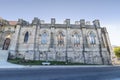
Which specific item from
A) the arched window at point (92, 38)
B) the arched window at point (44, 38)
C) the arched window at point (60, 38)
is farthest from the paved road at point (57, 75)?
the arched window at point (92, 38)

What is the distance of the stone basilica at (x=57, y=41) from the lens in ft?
97.6

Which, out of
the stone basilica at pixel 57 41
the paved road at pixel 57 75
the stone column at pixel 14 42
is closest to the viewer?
the paved road at pixel 57 75

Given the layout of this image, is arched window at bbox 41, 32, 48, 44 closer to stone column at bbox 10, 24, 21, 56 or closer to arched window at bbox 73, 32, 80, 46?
stone column at bbox 10, 24, 21, 56

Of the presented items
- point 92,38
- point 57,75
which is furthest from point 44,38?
point 57,75

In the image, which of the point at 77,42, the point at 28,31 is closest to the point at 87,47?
the point at 77,42

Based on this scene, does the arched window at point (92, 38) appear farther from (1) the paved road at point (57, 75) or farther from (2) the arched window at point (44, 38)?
(1) the paved road at point (57, 75)

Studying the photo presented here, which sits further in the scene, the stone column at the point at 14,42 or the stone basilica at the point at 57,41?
the stone column at the point at 14,42

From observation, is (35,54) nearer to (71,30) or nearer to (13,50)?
(13,50)

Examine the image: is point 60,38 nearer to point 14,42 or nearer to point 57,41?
point 57,41

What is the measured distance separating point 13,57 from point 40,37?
9.38 metres

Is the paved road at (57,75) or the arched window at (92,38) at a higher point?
the arched window at (92,38)

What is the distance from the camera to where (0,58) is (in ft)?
85.3

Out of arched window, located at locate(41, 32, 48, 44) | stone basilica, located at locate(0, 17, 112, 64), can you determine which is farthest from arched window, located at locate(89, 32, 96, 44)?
arched window, located at locate(41, 32, 48, 44)

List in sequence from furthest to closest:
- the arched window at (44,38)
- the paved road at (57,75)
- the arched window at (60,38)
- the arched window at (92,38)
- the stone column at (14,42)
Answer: the arched window at (92,38)
the arched window at (44,38)
the arched window at (60,38)
the stone column at (14,42)
the paved road at (57,75)
